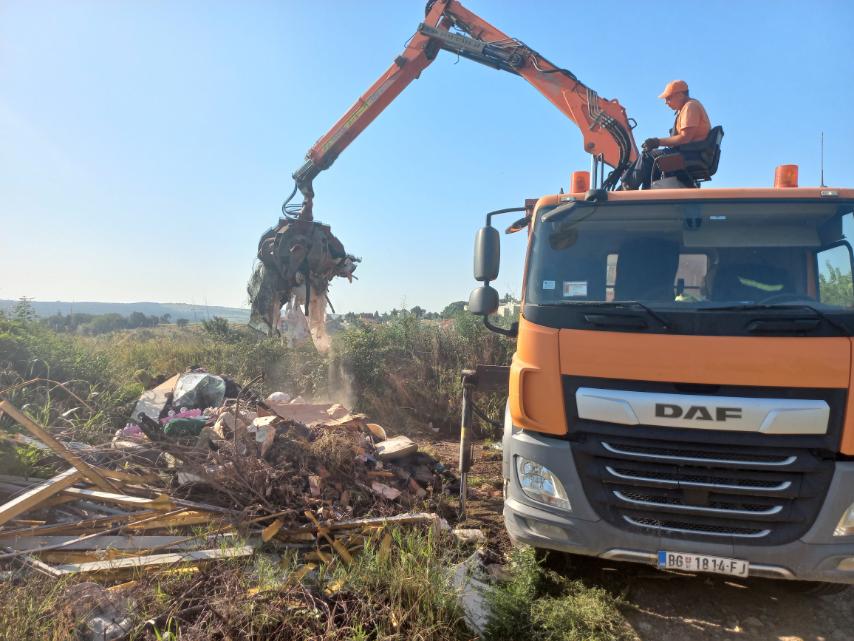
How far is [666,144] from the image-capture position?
15.9 feet

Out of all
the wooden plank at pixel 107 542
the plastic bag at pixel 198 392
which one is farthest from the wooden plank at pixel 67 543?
the plastic bag at pixel 198 392

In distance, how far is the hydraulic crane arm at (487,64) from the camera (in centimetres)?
620

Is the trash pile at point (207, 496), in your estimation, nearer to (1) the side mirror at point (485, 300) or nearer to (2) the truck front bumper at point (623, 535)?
(2) the truck front bumper at point (623, 535)

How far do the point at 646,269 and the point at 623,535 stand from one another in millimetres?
1711

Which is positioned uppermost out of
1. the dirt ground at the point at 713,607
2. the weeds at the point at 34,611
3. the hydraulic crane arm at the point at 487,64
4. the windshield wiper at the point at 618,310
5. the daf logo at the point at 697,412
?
the hydraulic crane arm at the point at 487,64

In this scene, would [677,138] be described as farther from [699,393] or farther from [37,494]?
[37,494]

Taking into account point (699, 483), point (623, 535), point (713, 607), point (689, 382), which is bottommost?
point (713, 607)

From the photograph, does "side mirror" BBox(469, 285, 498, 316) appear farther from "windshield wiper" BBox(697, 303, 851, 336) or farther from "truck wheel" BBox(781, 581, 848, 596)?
"truck wheel" BBox(781, 581, 848, 596)

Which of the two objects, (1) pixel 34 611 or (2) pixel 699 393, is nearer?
(1) pixel 34 611

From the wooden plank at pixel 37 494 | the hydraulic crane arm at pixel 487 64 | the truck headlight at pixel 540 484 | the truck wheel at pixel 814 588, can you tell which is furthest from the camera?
the hydraulic crane arm at pixel 487 64

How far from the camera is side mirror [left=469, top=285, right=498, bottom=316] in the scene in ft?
12.9

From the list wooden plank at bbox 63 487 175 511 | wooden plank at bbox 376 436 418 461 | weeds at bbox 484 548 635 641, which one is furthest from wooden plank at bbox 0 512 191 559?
weeds at bbox 484 548 635 641

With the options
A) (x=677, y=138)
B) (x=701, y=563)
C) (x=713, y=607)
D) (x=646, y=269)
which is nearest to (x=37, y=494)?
(x=701, y=563)

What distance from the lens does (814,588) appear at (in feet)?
11.5
